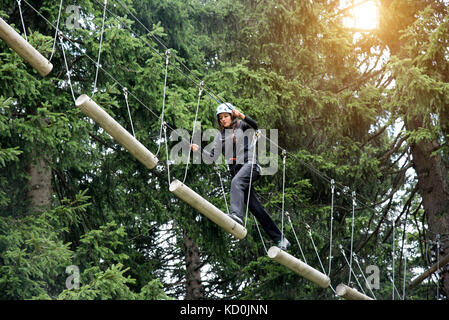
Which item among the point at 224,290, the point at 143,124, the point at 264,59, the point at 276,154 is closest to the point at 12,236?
the point at 143,124

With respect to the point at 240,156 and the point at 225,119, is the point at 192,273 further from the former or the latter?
the point at 225,119

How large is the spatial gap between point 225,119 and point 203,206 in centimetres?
118

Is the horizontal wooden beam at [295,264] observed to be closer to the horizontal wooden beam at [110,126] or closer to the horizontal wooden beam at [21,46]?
the horizontal wooden beam at [110,126]

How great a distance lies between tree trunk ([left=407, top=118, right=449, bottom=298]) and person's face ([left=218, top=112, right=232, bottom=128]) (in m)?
4.04

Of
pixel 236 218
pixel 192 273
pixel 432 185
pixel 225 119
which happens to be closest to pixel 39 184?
pixel 225 119

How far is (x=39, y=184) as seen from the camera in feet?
30.5

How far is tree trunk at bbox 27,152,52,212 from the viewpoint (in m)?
9.22

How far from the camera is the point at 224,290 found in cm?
1416

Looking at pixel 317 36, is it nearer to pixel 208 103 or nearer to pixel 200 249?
pixel 208 103

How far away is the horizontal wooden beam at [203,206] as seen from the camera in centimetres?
577

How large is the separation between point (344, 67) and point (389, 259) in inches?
166

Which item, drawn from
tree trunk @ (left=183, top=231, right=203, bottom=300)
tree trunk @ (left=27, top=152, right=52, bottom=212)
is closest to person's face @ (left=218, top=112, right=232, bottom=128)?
tree trunk @ (left=27, top=152, right=52, bottom=212)

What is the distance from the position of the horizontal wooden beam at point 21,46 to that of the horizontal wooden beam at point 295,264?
2480 millimetres

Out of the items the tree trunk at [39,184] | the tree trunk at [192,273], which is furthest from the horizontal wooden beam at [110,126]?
the tree trunk at [192,273]
